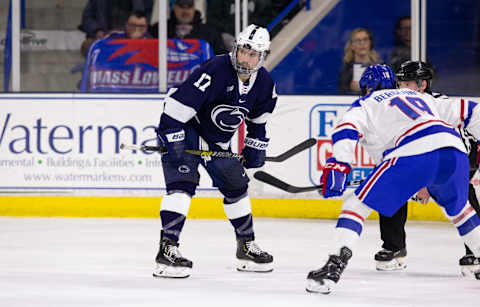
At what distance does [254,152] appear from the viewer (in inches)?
173

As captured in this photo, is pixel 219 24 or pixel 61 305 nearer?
pixel 61 305

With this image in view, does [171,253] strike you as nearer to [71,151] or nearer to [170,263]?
[170,263]

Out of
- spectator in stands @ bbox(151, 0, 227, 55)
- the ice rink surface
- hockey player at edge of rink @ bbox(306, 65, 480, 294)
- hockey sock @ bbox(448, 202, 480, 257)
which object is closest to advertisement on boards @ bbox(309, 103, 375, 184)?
the ice rink surface

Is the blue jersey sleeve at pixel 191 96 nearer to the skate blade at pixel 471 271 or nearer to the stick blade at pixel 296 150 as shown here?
the skate blade at pixel 471 271

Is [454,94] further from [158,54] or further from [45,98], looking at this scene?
[45,98]

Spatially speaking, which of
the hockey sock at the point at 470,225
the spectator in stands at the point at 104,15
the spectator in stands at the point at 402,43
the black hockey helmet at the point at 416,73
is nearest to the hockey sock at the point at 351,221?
the hockey sock at the point at 470,225

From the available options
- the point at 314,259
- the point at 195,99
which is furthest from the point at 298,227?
the point at 195,99

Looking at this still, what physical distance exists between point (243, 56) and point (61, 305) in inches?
50.9

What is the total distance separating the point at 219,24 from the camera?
273 inches

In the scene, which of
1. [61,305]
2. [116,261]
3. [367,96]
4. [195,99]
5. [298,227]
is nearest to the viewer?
[61,305]

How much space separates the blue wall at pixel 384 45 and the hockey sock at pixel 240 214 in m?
2.50

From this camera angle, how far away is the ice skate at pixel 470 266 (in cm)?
418

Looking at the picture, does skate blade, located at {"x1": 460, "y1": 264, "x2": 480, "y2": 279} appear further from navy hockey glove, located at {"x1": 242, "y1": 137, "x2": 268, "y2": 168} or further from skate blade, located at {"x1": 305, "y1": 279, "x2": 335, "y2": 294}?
navy hockey glove, located at {"x1": 242, "y1": 137, "x2": 268, "y2": 168}

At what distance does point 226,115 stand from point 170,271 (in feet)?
2.27
